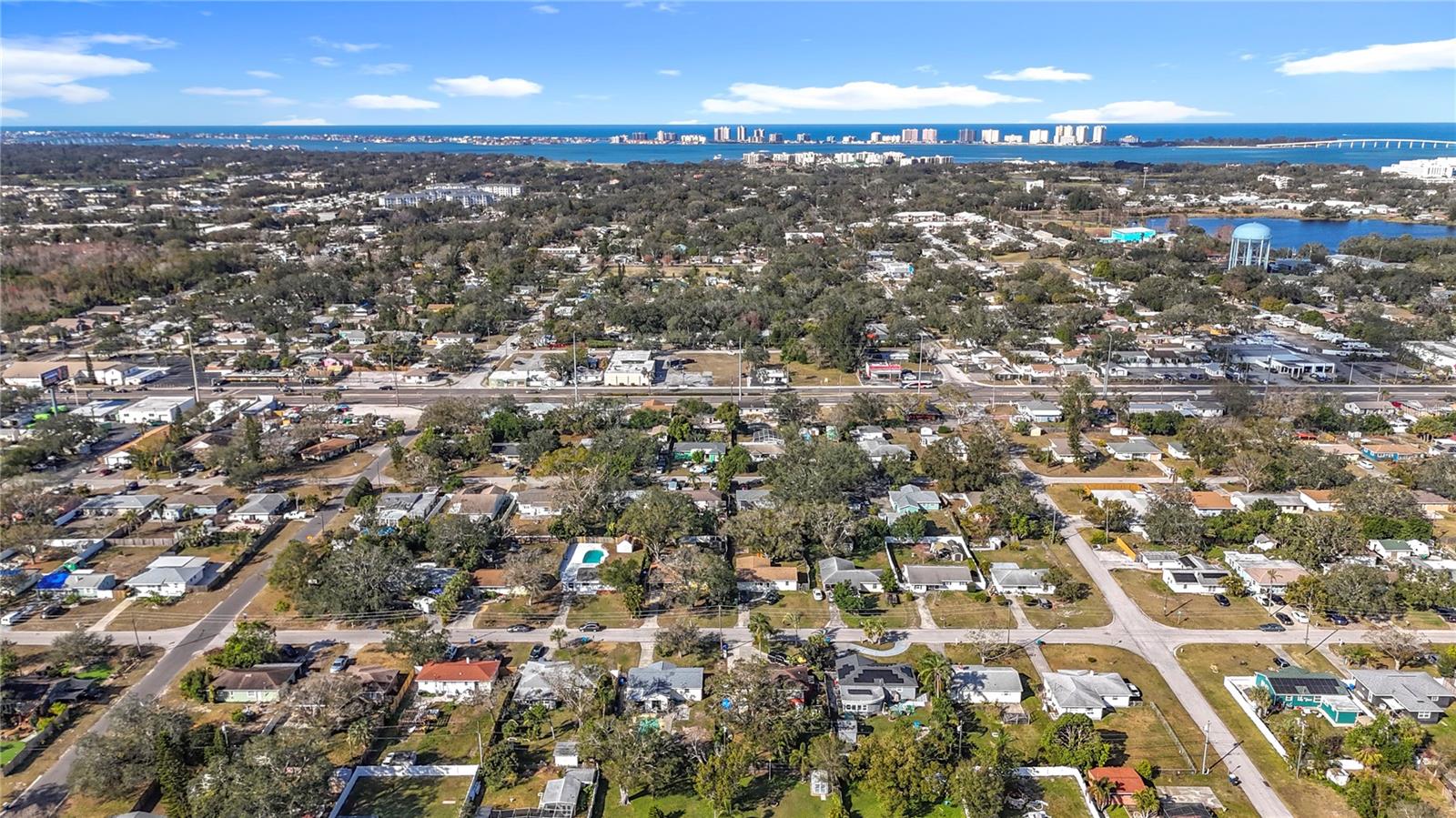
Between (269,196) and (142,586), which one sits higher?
(269,196)

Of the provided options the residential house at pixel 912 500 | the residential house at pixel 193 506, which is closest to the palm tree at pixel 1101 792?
the residential house at pixel 912 500

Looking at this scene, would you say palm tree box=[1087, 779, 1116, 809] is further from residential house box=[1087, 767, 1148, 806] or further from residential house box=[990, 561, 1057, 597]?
residential house box=[990, 561, 1057, 597]

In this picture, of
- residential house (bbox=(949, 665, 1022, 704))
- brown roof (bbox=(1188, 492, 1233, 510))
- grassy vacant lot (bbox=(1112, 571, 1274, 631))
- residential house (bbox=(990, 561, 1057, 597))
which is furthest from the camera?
brown roof (bbox=(1188, 492, 1233, 510))

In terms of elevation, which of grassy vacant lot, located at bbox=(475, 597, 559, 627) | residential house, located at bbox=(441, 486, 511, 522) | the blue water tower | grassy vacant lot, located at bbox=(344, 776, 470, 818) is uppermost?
the blue water tower

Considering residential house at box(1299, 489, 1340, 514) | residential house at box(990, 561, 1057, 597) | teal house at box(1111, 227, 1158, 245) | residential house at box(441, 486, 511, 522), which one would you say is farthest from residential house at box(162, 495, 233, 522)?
teal house at box(1111, 227, 1158, 245)

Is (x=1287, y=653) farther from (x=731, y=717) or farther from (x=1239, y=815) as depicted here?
(x=731, y=717)

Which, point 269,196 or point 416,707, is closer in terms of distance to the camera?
point 416,707

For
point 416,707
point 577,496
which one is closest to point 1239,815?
point 416,707
